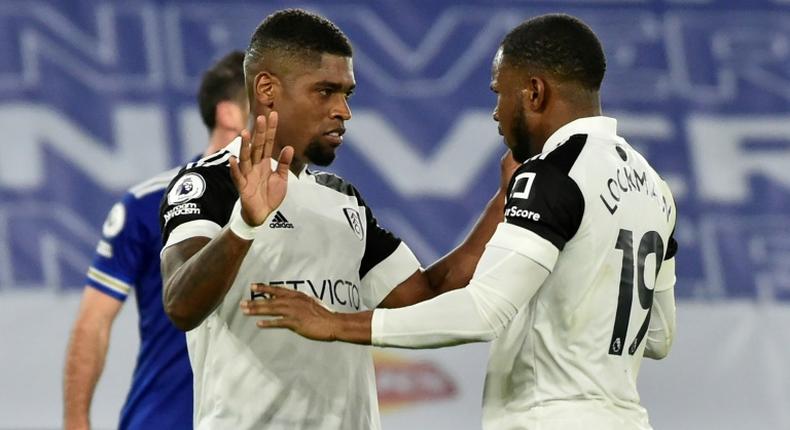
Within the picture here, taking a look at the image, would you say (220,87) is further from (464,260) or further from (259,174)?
(259,174)

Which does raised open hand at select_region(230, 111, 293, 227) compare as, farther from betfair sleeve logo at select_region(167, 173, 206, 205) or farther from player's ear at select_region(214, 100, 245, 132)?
player's ear at select_region(214, 100, 245, 132)

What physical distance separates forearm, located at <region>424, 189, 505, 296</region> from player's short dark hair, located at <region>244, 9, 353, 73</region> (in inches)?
27.8

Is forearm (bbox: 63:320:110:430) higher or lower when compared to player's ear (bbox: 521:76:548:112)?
lower

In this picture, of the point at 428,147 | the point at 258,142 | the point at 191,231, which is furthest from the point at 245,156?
the point at 428,147

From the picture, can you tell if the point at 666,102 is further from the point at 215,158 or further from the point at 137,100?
the point at 215,158

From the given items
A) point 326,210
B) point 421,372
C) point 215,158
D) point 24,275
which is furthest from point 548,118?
point 24,275

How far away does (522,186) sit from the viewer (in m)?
3.05

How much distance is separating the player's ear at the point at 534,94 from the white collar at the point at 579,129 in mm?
81

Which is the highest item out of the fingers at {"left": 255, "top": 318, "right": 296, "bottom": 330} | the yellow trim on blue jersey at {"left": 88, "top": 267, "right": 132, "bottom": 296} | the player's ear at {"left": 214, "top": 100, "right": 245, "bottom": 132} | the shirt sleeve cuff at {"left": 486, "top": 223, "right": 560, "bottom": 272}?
the player's ear at {"left": 214, "top": 100, "right": 245, "bottom": 132}

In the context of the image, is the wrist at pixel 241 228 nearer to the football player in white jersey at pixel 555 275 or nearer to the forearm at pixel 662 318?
the football player in white jersey at pixel 555 275

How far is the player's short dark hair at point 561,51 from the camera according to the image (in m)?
3.26

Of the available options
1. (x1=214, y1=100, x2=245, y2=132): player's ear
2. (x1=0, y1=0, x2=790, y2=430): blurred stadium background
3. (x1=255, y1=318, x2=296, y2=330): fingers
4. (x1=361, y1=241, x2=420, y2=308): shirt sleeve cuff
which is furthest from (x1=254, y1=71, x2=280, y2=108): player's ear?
(x1=0, y1=0, x2=790, y2=430): blurred stadium background

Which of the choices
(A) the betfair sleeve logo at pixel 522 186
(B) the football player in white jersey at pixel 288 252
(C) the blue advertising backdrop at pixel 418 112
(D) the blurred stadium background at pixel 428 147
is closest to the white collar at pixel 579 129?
(A) the betfair sleeve logo at pixel 522 186

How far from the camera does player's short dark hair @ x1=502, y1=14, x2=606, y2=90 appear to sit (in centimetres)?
326
